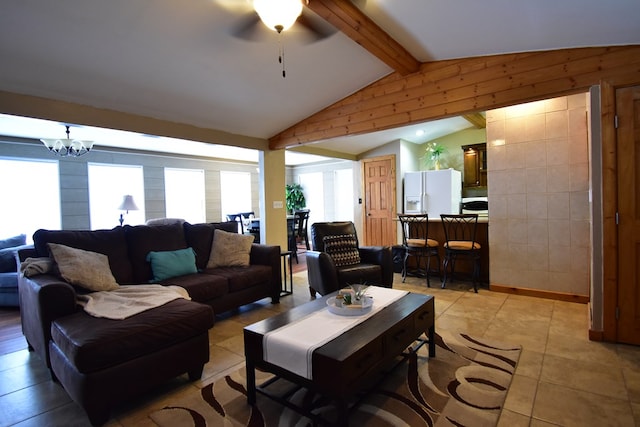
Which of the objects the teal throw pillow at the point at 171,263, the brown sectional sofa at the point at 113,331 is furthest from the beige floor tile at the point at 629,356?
the teal throw pillow at the point at 171,263

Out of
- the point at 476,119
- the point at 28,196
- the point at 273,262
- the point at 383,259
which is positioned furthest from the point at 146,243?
the point at 476,119

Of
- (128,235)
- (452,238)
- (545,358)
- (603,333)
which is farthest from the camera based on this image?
(452,238)

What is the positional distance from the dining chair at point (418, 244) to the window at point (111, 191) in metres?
4.72

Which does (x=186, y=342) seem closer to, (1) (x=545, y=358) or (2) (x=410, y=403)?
(2) (x=410, y=403)

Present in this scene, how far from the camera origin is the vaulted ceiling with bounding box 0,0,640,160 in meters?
2.32

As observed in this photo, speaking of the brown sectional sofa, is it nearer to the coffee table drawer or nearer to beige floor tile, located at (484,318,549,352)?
the coffee table drawer

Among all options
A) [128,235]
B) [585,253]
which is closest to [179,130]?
[128,235]

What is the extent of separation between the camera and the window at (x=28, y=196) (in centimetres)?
523

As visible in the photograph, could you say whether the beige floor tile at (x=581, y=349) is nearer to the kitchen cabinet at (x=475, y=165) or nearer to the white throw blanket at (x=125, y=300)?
the white throw blanket at (x=125, y=300)

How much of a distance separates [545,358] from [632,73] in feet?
7.36

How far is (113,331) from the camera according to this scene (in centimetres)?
189

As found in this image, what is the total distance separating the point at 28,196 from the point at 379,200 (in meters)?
6.48

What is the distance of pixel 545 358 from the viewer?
2.42 meters

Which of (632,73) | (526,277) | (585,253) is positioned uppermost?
(632,73)
